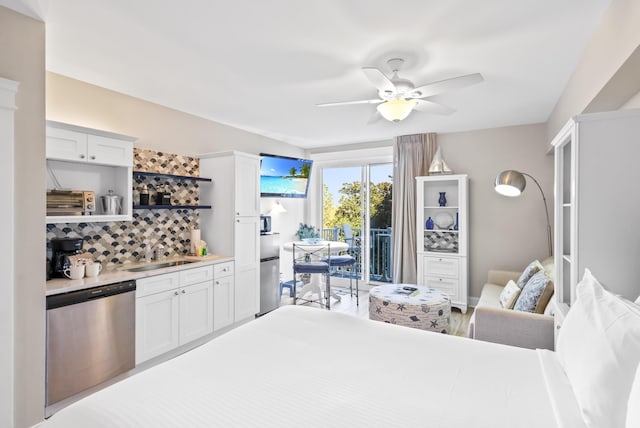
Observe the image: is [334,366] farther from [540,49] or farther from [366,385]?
[540,49]

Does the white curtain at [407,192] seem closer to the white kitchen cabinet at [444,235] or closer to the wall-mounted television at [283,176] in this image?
the white kitchen cabinet at [444,235]

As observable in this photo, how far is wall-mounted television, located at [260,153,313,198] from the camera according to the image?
4.93 m

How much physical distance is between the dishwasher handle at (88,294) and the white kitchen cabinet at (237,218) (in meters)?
1.25

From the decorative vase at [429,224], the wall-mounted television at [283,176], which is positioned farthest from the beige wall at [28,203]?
the decorative vase at [429,224]

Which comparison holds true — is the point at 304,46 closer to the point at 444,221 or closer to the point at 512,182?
the point at 512,182

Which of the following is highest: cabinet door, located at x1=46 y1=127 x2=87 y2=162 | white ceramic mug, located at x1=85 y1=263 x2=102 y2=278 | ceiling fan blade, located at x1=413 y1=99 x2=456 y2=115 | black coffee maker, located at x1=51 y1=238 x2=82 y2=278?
ceiling fan blade, located at x1=413 y1=99 x2=456 y2=115

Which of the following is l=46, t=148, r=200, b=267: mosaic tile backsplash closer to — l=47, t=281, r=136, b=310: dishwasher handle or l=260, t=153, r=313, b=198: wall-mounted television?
l=47, t=281, r=136, b=310: dishwasher handle

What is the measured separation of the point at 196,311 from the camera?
3.23m

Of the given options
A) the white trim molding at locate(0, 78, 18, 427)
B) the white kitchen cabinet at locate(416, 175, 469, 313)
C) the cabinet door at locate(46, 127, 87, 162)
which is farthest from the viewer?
the white kitchen cabinet at locate(416, 175, 469, 313)

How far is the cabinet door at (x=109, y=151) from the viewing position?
2.71 meters

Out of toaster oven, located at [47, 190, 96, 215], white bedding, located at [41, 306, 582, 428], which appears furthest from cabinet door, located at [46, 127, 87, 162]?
white bedding, located at [41, 306, 582, 428]

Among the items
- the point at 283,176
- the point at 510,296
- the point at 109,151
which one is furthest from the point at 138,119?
the point at 510,296

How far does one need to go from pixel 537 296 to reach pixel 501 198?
2.26m

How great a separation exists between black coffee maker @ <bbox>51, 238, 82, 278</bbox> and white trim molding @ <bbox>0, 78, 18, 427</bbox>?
75 centimetres
